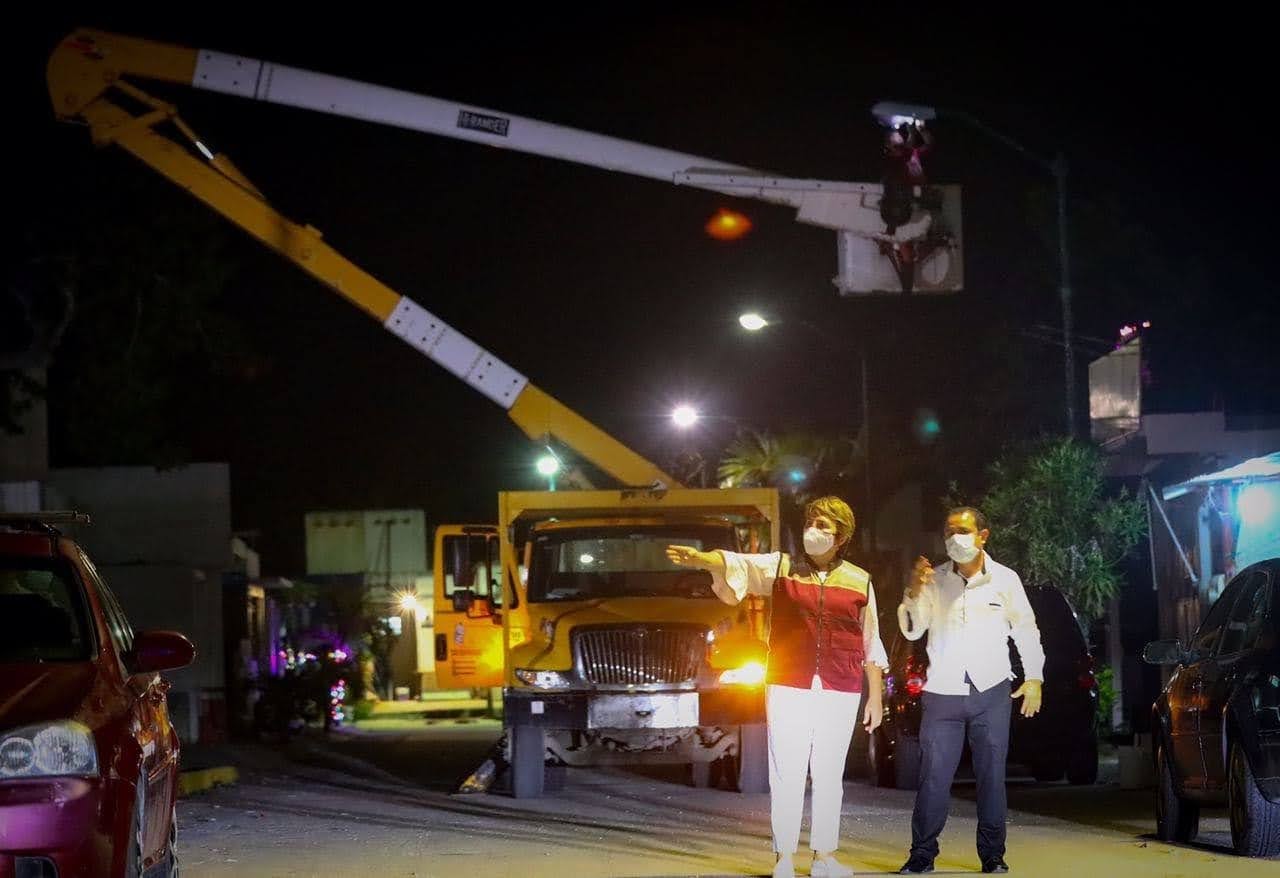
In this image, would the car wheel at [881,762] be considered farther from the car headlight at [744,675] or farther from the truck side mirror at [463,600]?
the truck side mirror at [463,600]

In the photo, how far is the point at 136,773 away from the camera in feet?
25.1

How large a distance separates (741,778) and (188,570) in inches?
533

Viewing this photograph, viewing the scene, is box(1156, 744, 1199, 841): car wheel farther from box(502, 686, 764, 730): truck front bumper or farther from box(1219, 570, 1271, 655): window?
box(502, 686, 764, 730): truck front bumper

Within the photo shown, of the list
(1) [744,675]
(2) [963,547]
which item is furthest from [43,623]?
(1) [744,675]

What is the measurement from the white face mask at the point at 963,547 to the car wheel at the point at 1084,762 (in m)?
7.76

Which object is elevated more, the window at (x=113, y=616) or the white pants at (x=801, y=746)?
the window at (x=113, y=616)

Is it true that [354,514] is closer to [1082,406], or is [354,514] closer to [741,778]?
[1082,406]

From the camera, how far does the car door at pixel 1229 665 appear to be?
1111 cm

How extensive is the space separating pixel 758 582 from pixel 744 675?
22.9 ft

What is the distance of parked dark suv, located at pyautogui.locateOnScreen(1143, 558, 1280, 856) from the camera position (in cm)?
1079

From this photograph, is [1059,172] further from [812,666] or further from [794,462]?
[794,462]

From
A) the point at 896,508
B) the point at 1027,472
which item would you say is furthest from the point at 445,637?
Result: the point at 896,508

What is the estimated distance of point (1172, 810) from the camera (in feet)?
40.2

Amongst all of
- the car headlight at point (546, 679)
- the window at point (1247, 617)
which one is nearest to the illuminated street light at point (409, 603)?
the car headlight at point (546, 679)
